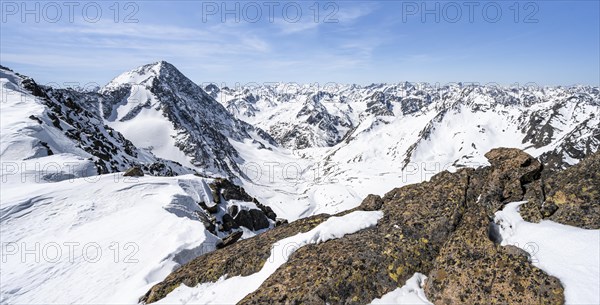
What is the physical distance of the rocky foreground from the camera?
31.7 ft

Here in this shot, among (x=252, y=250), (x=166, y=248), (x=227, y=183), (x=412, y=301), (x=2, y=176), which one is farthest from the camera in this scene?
(x=227, y=183)

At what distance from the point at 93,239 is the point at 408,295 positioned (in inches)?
1069

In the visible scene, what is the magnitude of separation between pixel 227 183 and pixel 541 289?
47.9 metres

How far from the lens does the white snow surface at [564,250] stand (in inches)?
342

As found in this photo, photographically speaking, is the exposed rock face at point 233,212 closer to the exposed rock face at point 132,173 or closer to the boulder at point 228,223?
the boulder at point 228,223

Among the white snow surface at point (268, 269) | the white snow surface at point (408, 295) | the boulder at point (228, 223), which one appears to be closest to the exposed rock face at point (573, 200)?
the white snow surface at point (408, 295)

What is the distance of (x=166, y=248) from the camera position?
78.2 ft

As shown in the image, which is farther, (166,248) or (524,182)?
(166,248)

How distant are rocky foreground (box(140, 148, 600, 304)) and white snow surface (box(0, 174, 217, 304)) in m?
7.52

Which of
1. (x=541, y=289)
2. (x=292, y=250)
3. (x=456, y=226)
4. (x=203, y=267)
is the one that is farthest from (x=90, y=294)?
(x=541, y=289)

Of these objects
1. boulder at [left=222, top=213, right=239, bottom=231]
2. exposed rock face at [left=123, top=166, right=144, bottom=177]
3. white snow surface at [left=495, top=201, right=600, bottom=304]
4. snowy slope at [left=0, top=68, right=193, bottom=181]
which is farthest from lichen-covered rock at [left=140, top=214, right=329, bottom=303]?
snowy slope at [left=0, top=68, right=193, bottom=181]

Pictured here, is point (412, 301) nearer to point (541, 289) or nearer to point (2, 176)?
point (541, 289)

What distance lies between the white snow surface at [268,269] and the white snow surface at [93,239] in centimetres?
395

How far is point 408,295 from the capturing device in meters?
9.91
